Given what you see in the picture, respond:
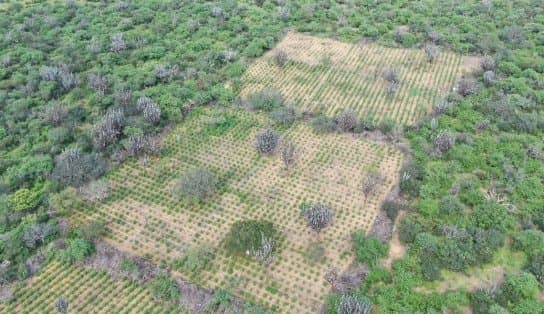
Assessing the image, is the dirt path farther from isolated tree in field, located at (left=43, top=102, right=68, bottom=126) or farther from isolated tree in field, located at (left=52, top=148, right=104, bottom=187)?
isolated tree in field, located at (left=43, top=102, right=68, bottom=126)

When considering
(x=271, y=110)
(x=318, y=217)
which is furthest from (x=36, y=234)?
(x=271, y=110)

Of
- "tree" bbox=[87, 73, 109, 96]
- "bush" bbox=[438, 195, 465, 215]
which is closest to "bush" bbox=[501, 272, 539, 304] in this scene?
"bush" bbox=[438, 195, 465, 215]

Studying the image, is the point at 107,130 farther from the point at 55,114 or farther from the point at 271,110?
the point at 271,110

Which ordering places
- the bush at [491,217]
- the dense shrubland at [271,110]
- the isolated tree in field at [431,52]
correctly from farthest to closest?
the isolated tree in field at [431,52]
the bush at [491,217]
the dense shrubland at [271,110]

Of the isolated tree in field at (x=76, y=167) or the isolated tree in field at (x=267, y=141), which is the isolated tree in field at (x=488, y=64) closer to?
the isolated tree in field at (x=267, y=141)

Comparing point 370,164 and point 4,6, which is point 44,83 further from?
point 370,164

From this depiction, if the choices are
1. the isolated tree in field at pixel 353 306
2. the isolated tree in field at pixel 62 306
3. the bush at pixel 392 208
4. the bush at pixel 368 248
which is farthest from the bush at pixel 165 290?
the bush at pixel 392 208
